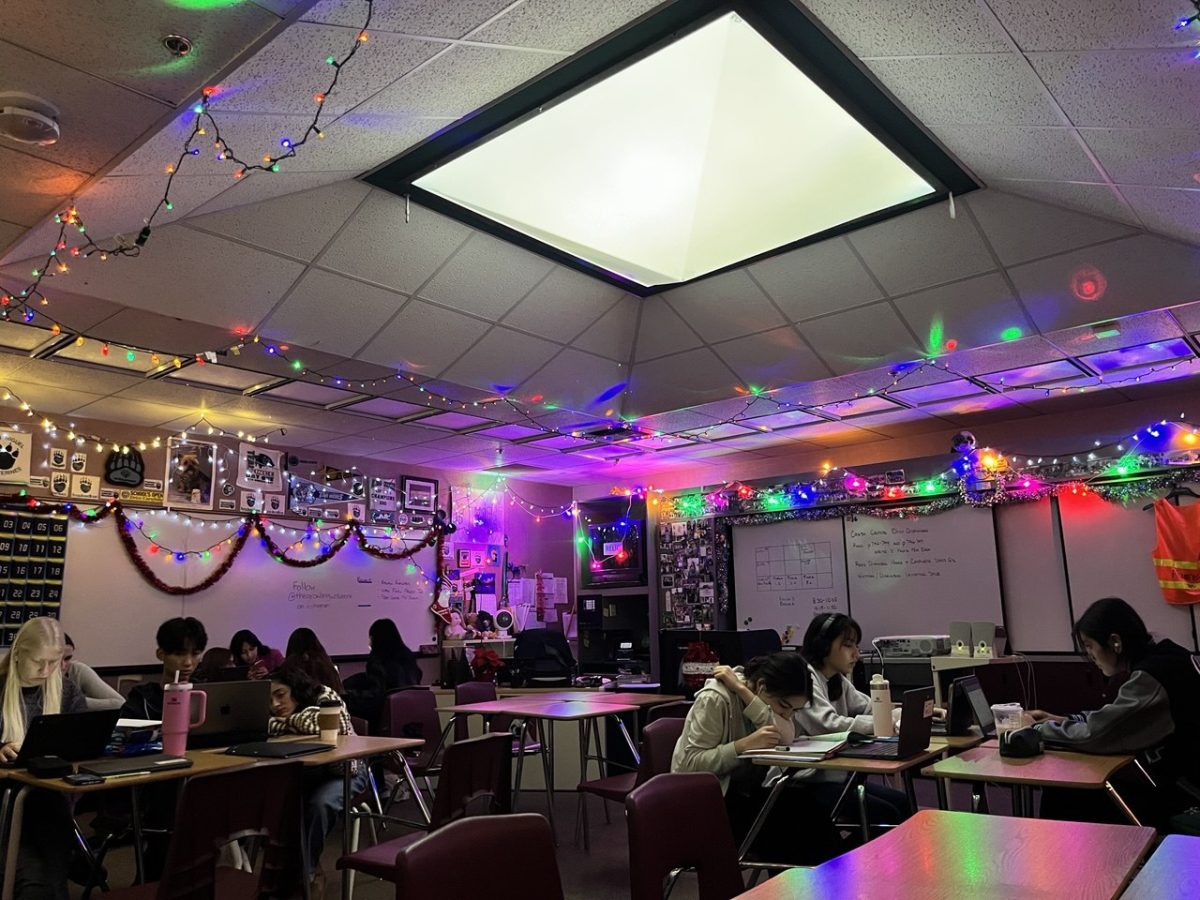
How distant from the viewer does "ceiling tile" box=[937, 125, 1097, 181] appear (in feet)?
11.8

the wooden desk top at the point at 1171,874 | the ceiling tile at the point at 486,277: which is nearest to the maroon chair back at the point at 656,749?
the wooden desk top at the point at 1171,874

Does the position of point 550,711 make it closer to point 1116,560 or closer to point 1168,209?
point 1168,209

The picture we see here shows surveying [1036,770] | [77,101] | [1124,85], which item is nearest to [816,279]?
[1124,85]

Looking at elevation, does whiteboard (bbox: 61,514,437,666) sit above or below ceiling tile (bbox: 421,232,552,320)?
below

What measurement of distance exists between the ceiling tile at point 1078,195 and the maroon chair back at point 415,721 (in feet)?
14.8

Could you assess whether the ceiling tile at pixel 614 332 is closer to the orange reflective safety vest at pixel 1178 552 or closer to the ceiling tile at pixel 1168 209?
the ceiling tile at pixel 1168 209

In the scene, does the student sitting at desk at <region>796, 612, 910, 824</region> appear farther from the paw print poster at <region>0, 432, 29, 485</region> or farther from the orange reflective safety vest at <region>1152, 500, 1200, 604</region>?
the paw print poster at <region>0, 432, 29, 485</region>

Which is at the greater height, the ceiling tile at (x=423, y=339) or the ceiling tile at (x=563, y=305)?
the ceiling tile at (x=563, y=305)

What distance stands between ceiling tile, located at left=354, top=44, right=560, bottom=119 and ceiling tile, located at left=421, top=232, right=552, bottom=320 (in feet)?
4.34

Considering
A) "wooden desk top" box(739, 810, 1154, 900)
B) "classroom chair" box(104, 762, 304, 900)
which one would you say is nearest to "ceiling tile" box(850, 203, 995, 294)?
"wooden desk top" box(739, 810, 1154, 900)

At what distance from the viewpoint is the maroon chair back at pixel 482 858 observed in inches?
62.5

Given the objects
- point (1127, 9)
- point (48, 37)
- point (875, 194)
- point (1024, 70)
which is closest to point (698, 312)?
point (875, 194)

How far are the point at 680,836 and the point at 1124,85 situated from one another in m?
2.83

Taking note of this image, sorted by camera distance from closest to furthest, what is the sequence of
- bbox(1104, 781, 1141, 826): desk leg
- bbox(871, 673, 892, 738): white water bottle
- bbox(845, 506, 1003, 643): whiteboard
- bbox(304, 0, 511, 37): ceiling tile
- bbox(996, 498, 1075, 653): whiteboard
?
1. bbox(304, 0, 511, 37): ceiling tile
2. bbox(1104, 781, 1141, 826): desk leg
3. bbox(871, 673, 892, 738): white water bottle
4. bbox(996, 498, 1075, 653): whiteboard
5. bbox(845, 506, 1003, 643): whiteboard
